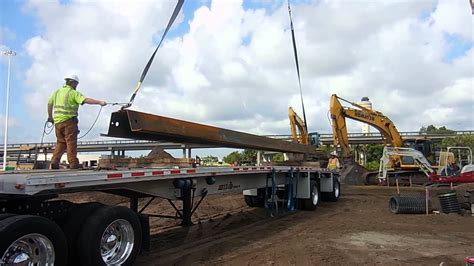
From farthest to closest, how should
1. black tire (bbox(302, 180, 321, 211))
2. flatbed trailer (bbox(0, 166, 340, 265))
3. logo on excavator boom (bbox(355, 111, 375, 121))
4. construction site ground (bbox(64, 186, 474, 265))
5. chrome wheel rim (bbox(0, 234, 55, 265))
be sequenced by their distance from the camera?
logo on excavator boom (bbox(355, 111, 375, 121))
black tire (bbox(302, 180, 321, 211))
construction site ground (bbox(64, 186, 474, 265))
flatbed trailer (bbox(0, 166, 340, 265))
chrome wheel rim (bbox(0, 234, 55, 265))

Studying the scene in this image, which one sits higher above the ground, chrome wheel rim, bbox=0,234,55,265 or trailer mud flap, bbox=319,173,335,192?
trailer mud flap, bbox=319,173,335,192

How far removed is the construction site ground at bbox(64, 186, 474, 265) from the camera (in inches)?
292

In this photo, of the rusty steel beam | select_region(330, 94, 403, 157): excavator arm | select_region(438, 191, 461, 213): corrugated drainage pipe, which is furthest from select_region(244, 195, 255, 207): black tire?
select_region(330, 94, 403, 157): excavator arm

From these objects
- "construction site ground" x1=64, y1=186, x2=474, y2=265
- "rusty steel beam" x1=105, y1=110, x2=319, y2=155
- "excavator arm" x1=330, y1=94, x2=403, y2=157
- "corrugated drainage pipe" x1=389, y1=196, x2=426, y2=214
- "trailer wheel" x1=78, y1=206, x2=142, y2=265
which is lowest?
"construction site ground" x1=64, y1=186, x2=474, y2=265

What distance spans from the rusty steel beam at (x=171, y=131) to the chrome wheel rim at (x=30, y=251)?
2.81 m

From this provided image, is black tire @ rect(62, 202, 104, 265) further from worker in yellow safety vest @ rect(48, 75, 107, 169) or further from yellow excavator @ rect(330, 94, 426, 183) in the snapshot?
yellow excavator @ rect(330, 94, 426, 183)

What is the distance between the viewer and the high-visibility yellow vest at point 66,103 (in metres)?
7.62

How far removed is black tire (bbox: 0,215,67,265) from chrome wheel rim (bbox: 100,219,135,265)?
27.4 inches

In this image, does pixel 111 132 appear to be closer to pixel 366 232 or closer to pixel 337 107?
pixel 366 232

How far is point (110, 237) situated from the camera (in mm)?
5840

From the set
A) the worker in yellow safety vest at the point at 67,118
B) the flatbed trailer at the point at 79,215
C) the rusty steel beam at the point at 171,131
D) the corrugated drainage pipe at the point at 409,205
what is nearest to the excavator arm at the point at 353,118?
the corrugated drainage pipe at the point at 409,205

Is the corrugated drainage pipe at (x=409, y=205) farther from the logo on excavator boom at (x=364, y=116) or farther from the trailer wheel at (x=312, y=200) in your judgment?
the logo on excavator boom at (x=364, y=116)

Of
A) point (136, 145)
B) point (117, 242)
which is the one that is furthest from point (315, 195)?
point (136, 145)

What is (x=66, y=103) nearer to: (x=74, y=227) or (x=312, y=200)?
(x=74, y=227)
